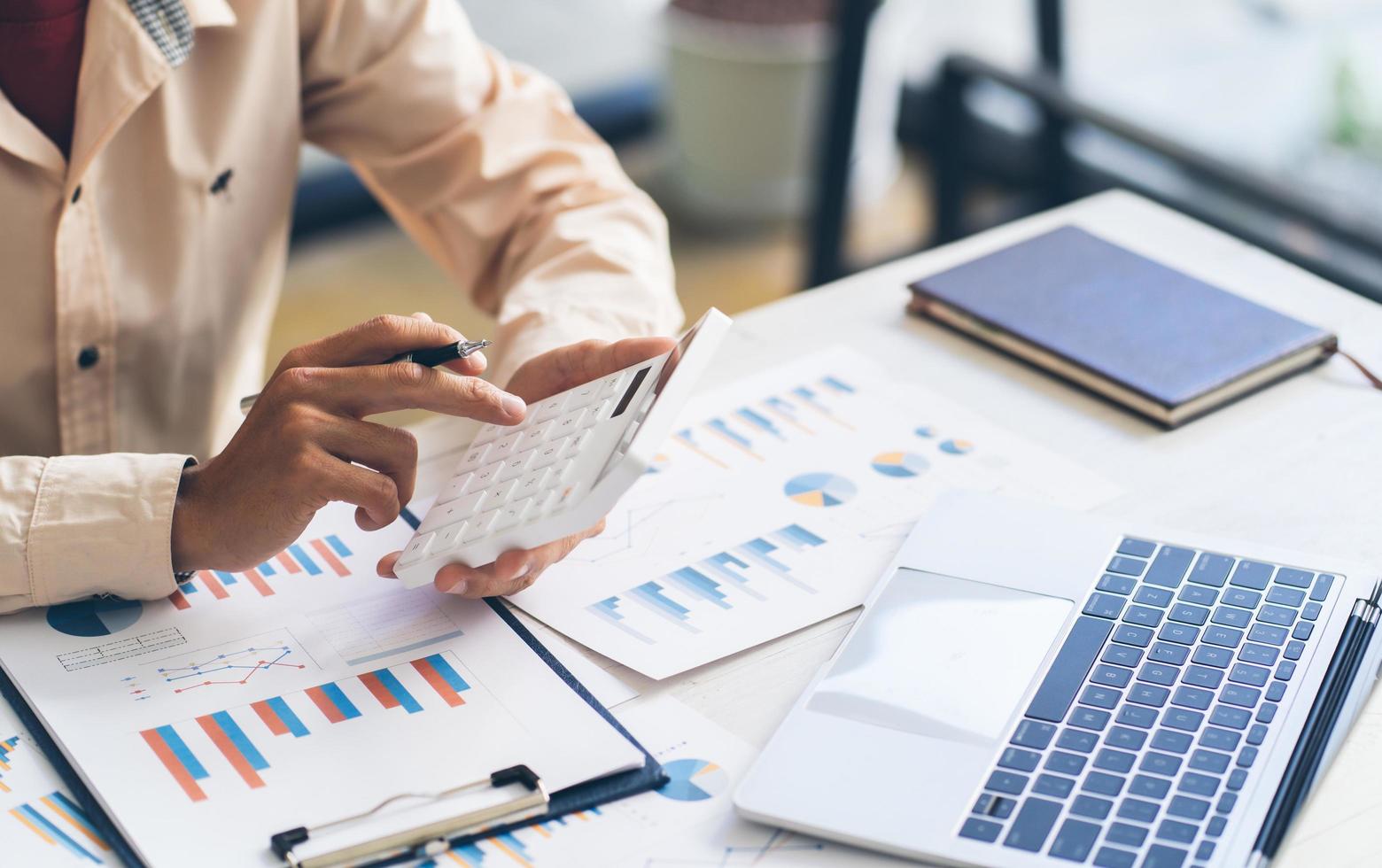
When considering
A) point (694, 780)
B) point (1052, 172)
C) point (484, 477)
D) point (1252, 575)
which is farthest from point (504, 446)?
point (1052, 172)

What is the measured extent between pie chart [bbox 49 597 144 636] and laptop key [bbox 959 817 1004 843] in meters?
0.49

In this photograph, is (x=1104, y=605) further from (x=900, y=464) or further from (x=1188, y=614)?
(x=900, y=464)

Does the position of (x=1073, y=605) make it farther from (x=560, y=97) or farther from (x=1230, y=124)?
(x=1230, y=124)

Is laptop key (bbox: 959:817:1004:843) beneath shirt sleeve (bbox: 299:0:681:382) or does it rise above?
beneath

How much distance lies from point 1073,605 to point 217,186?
2.47 ft

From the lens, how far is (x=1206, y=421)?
1.05 metres

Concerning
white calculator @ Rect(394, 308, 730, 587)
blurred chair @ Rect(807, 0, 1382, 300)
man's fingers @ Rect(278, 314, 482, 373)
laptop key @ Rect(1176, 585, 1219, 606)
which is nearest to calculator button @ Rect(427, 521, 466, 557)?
white calculator @ Rect(394, 308, 730, 587)

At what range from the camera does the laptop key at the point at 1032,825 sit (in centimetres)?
66

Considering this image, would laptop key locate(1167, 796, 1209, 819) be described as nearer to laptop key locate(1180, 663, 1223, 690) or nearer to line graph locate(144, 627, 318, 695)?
laptop key locate(1180, 663, 1223, 690)

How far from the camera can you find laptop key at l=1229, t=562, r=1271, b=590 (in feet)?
2.76

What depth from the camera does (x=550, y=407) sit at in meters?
0.88

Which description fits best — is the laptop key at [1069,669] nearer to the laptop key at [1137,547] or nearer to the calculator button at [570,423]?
the laptop key at [1137,547]

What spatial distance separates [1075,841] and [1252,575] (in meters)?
0.27

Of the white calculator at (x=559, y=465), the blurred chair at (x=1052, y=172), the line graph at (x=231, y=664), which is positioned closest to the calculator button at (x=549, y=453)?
the white calculator at (x=559, y=465)
